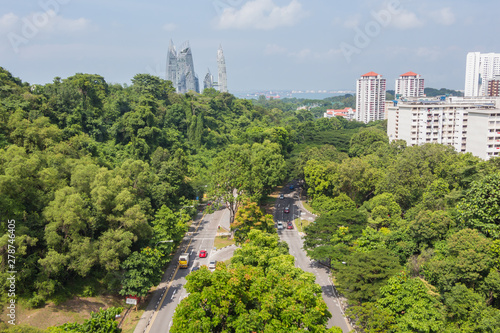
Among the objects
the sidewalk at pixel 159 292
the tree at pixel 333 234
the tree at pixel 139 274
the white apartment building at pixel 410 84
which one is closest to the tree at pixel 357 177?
the tree at pixel 333 234

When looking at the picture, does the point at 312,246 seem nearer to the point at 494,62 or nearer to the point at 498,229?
the point at 498,229

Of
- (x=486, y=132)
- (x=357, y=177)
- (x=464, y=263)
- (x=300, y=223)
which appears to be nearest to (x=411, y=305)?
(x=464, y=263)

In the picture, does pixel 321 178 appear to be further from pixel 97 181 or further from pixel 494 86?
pixel 494 86

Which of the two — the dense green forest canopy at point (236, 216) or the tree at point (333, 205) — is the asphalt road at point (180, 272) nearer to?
the dense green forest canopy at point (236, 216)

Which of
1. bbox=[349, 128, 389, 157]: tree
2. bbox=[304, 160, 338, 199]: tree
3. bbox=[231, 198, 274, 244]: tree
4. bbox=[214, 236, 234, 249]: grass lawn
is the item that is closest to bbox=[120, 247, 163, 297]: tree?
bbox=[231, 198, 274, 244]: tree

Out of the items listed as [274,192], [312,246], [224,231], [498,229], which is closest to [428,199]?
[498,229]
